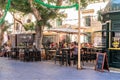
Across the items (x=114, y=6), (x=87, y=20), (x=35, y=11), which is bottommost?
(x=114, y=6)

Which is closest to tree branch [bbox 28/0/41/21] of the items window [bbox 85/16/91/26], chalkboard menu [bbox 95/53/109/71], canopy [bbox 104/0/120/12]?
canopy [bbox 104/0/120/12]

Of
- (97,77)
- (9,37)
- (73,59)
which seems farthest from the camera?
(9,37)

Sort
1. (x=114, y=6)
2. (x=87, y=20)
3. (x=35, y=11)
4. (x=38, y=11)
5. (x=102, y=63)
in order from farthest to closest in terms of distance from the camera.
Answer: (x=87, y=20)
(x=38, y=11)
(x=35, y=11)
(x=114, y=6)
(x=102, y=63)

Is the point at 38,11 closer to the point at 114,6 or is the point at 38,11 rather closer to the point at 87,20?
the point at 114,6

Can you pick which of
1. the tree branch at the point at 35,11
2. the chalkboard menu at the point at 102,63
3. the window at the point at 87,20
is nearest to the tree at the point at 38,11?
the tree branch at the point at 35,11

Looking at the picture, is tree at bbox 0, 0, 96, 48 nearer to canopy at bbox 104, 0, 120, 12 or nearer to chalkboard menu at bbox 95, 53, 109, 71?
canopy at bbox 104, 0, 120, 12

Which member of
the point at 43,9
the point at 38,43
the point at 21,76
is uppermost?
the point at 43,9

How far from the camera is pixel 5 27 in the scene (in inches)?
1053

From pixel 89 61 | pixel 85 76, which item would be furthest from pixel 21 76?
pixel 89 61

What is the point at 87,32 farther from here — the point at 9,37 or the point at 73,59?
the point at 9,37

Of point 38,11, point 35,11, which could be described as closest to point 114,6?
point 35,11

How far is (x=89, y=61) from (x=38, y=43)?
13.1 ft

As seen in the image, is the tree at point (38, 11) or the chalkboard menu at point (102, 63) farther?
the tree at point (38, 11)

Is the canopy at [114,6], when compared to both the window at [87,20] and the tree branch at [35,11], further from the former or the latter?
the window at [87,20]
